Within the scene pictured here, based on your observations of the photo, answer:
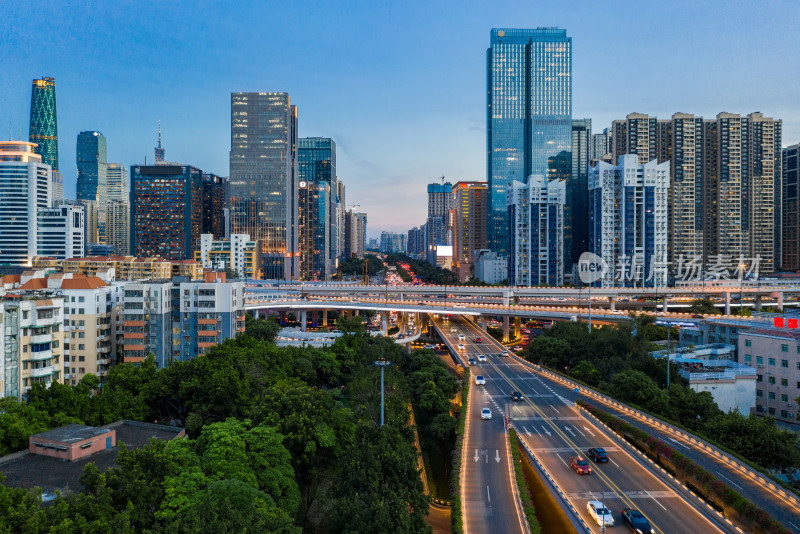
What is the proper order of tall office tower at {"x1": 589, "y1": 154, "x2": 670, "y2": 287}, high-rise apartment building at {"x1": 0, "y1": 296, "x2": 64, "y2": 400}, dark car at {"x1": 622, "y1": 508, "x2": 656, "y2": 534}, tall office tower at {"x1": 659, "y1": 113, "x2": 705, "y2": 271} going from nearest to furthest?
dark car at {"x1": 622, "y1": 508, "x2": 656, "y2": 534} < high-rise apartment building at {"x1": 0, "y1": 296, "x2": 64, "y2": 400} < tall office tower at {"x1": 589, "y1": 154, "x2": 670, "y2": 287} < tall office tower at {"x1": 659, "y1": 113, "x2": 705, "y2": 271}

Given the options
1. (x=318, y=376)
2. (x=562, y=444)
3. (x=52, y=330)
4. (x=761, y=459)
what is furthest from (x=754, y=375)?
(x=52, y=330)

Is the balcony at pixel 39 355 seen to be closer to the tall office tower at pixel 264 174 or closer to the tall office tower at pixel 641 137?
the tall office tower at pixel 264 174

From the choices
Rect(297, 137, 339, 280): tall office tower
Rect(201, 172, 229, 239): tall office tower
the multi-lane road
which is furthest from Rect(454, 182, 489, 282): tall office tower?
the multi-lane road

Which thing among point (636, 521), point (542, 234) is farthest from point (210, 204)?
point (636, 521)

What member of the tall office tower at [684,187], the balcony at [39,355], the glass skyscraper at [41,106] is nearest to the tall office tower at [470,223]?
the tall office tower at [684,187]

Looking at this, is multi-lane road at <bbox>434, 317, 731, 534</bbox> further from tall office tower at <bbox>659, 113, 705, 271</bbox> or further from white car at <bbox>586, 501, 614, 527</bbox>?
tall office tower at <bbox>659, 113, 705, 271</bbox>

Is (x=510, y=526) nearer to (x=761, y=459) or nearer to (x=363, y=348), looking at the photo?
(x=761, y=459)

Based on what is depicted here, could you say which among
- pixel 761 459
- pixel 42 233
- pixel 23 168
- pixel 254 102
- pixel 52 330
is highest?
pixel 254 102
